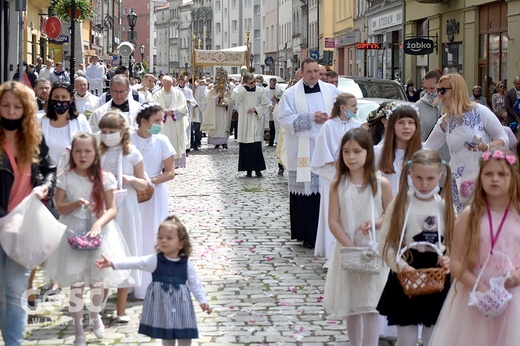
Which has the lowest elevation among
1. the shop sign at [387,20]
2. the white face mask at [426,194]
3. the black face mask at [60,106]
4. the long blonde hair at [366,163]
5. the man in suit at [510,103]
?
the white face mask at [426,194]

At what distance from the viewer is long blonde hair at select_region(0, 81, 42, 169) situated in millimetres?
6082

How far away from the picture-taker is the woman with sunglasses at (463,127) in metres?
9.07

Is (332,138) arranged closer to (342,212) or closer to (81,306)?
(342,212)

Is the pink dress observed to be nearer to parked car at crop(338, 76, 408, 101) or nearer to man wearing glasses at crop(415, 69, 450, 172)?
man wearing glasses at crop(415, 69, 450, 172)

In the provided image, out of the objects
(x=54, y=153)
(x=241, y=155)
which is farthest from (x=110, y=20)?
(x=54, y=153)

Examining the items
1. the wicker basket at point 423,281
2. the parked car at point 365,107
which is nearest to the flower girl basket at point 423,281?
the wicker basket at point 423,281

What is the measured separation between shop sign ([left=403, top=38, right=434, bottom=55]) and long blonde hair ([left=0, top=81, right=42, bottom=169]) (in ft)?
83.4

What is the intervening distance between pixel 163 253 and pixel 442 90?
4.04 meters

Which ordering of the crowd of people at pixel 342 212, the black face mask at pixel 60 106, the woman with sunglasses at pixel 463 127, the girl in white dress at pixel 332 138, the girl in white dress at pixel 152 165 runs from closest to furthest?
1. the crowd of people at pixel 342 212
2. the girl in white dress at pixel 152 165
3. the black face mask at pixel 60 106
4. the woman with sunglasses at pixel 463 127
5. the girl in white dress at pixel 332 138

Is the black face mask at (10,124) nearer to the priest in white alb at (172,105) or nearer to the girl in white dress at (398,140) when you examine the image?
the girl in white dress at (398,140)

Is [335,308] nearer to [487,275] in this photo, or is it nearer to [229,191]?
[487,275]

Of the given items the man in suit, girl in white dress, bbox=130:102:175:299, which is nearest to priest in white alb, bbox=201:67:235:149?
the man in suit

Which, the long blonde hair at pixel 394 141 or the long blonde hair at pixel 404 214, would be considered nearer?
the long blonde hair at pixel 404 214

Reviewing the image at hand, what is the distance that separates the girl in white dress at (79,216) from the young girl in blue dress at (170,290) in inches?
36.1
